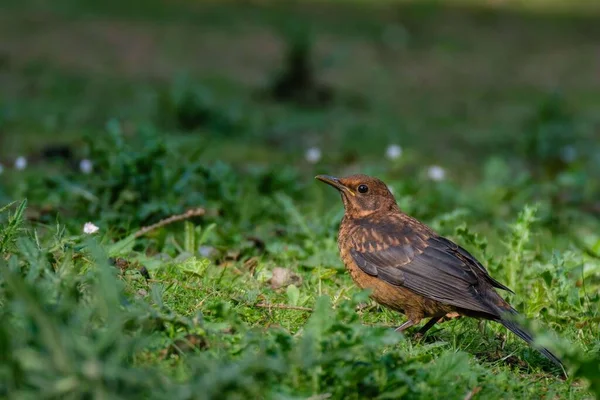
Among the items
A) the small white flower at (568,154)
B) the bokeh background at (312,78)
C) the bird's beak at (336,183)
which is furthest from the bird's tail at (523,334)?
the small white flower at (568,154)

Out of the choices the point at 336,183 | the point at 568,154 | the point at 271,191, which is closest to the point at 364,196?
the point at 336,183

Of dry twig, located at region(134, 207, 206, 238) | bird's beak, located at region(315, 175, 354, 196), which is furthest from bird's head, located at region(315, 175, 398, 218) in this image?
dry twig, located at region(134, 207, 206, 238)

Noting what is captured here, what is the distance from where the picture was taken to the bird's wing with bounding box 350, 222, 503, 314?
543 cm

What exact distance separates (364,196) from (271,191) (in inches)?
69.1

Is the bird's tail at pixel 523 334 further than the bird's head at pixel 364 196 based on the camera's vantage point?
No

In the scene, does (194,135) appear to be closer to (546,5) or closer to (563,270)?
(563,270)

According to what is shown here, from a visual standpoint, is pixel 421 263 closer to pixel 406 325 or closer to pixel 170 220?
pixel 406 325

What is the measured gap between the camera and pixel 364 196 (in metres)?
6.50

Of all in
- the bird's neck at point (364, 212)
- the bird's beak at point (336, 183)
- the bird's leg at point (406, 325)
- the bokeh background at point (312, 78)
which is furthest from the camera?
the bokeh background at point (312, 78)

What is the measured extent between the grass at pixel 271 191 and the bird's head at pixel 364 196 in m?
0.42

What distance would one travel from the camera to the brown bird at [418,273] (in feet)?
17.6

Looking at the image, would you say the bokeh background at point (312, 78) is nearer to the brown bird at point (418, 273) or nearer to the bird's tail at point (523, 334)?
the brown bird at point (418, 273)

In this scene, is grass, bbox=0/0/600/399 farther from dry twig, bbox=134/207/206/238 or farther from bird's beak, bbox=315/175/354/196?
bird's beak, bbox=315/175/354/196

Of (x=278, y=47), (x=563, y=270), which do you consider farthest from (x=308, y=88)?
(x=563, y=270)
